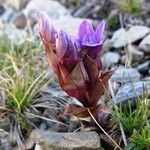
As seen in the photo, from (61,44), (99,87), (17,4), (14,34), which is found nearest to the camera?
(61,44)

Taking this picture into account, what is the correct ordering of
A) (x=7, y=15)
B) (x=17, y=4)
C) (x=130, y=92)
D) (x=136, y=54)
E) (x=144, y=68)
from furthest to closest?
1. (x=17, y=4)
2. (x=7, y=15)
3. (x=136, y=54)
4. (x=144, y=68)
5. (x=130, y=92)

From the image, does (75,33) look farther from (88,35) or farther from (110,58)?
(88,35)

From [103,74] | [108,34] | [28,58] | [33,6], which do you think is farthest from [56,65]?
[33,6]

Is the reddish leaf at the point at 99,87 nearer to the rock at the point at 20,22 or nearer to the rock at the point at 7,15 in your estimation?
the rock at the point at 20,22

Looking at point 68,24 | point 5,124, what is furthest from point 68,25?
point 5,124

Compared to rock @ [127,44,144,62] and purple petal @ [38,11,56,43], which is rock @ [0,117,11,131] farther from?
rock @ [127,44,144,62]
